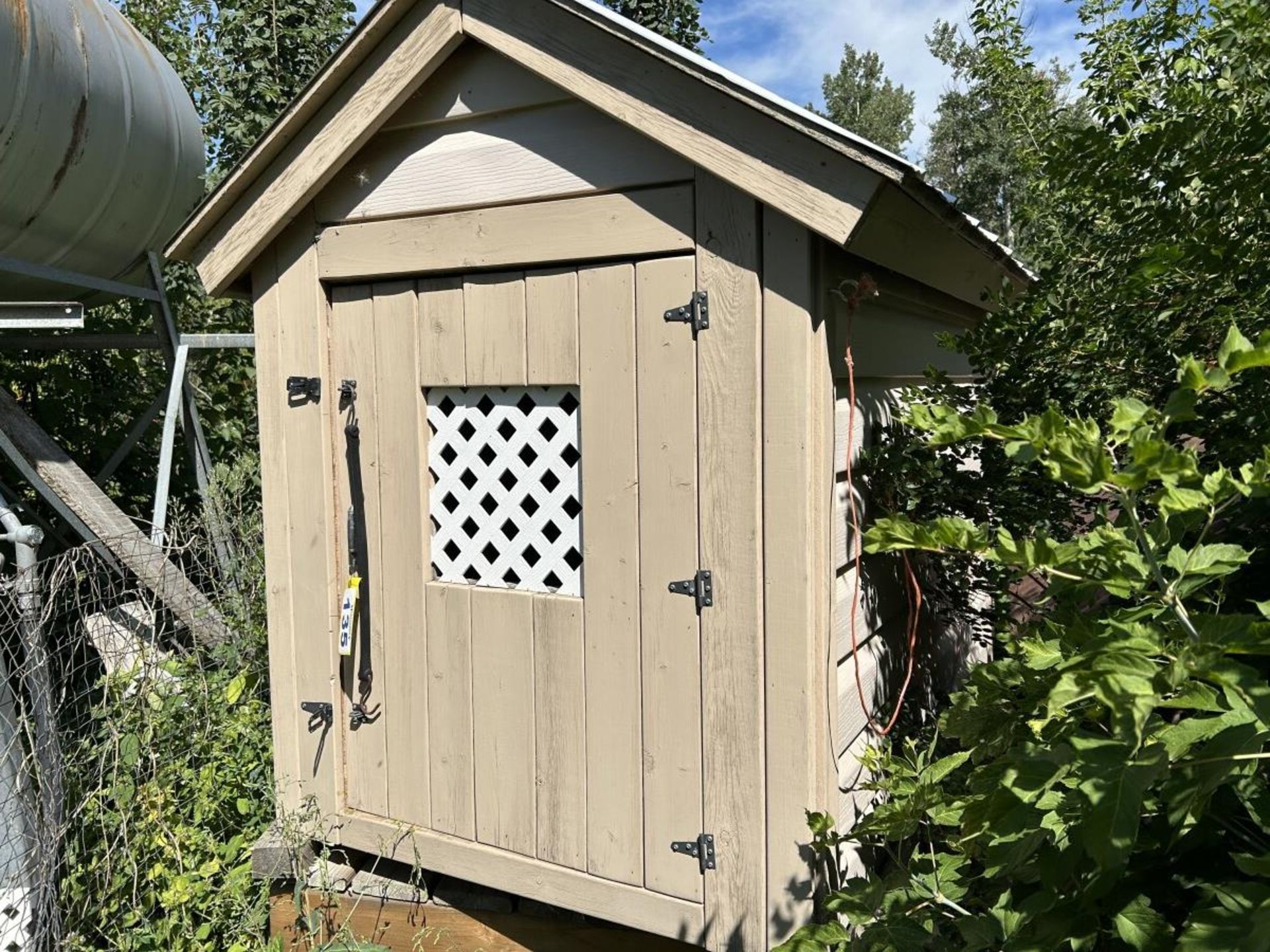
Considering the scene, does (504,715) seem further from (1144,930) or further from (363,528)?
(1144,930)

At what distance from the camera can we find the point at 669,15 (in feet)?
31.4

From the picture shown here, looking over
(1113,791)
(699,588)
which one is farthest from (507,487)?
(1113,791)

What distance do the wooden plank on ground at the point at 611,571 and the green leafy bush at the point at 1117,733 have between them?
78 cm

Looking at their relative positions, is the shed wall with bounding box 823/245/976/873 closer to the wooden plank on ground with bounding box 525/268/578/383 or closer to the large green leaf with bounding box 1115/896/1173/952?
the wooden plank on ground with bounding box 525/268/578/383

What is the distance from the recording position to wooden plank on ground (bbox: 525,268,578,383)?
2.57m

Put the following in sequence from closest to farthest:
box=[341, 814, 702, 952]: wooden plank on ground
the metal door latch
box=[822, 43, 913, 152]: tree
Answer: box=[341, 814, 702, 952]: wooden plank on ground → the metal door latch → box=[822, 43, 913, 152]: tree

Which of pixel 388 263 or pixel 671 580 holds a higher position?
pixel 388 263

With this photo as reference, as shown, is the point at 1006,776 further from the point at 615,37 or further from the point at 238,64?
the point at 238,64

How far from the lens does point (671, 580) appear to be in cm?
248

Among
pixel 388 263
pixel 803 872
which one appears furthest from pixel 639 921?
pixel 388 263

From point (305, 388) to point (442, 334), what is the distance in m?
0.54

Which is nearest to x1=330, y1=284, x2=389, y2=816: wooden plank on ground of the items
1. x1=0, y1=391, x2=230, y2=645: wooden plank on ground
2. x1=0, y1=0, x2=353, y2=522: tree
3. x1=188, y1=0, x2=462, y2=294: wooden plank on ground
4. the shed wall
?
x1=188, y1=0, x2=462, y2=294: wooden plank on ground

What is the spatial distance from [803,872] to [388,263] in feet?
6.83

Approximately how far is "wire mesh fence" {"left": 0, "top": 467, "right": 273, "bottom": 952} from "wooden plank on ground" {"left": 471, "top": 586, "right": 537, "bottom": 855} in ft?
3.28
